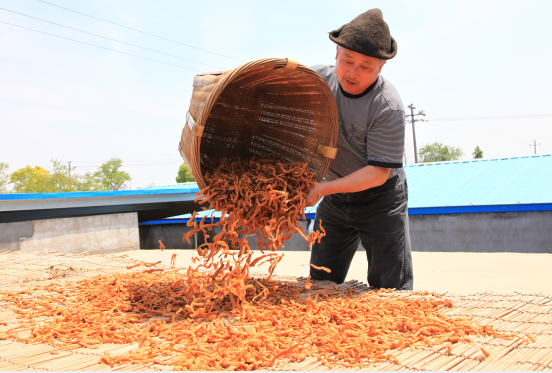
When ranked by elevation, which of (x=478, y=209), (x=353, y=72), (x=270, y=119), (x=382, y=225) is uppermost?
(x=353, y=72)

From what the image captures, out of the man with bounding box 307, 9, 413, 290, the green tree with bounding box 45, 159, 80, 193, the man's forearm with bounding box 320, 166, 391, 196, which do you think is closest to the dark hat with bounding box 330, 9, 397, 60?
the man with bounding box 307, 9, 413, 290

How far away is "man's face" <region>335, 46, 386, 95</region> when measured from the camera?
2.24 m

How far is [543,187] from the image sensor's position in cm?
927

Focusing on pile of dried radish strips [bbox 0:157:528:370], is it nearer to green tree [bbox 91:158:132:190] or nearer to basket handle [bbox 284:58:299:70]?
basket handle [bbox 284:58:299:70]

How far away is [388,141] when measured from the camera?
7.58 ft

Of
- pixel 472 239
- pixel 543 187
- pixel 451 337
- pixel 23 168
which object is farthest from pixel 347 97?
pixel 23 168

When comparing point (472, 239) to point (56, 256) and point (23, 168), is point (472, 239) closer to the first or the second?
point (56, 256)

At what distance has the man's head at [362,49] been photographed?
Answer: 7.07 feet

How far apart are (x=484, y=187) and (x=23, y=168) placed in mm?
37228

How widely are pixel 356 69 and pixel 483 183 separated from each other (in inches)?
368

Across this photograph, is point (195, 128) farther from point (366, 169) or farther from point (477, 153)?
point (477, 153)

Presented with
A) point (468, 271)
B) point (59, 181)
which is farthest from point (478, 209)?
point (59, 181)

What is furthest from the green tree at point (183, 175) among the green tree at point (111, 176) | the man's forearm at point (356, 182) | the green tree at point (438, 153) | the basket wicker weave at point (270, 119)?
the man's forearm at point (356, 182)

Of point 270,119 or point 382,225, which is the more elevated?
point 270,119
